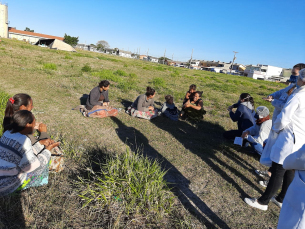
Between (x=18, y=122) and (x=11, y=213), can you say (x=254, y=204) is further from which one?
(x=18, y=122)

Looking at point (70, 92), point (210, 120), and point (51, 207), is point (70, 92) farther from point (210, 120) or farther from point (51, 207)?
point (51, 207)

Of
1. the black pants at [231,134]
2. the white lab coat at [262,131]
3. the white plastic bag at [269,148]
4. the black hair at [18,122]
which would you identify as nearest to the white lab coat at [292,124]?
the white plastic bag at [269,148]

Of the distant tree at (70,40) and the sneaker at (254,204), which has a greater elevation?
the distant tree at (70,40)

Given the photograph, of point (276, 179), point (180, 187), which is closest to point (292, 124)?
point (276, 179)

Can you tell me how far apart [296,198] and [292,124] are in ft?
3.13

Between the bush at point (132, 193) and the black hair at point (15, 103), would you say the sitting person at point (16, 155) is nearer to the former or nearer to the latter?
the bush at point (132, 193)

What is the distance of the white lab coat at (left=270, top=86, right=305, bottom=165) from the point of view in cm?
211

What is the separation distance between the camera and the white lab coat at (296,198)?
1.41 metres

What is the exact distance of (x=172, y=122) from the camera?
5.59 m

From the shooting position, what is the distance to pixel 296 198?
1.46 m

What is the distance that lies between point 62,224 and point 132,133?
2.63 metres

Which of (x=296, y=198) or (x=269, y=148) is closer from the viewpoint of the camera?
(x=296, y=198)

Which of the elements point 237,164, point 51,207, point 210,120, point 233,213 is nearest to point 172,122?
point 210,120

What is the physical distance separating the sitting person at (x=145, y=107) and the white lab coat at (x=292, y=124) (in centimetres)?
347
